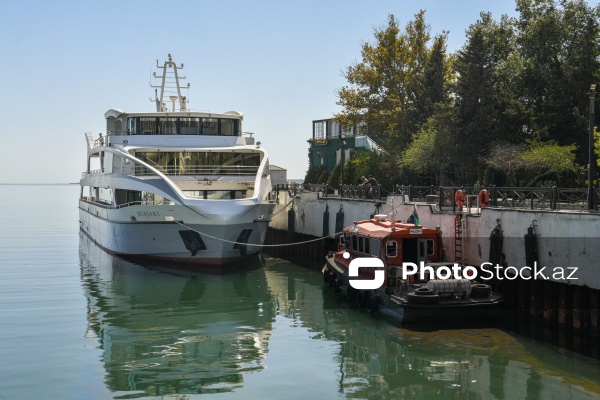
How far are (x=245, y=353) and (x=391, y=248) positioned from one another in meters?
7.24

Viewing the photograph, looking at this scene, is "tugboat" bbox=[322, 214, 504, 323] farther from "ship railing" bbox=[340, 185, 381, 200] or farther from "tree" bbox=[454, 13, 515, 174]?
"tree" bbox=[454, 13, 515, 174]

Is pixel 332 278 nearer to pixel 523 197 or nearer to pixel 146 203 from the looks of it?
pixel 523 197

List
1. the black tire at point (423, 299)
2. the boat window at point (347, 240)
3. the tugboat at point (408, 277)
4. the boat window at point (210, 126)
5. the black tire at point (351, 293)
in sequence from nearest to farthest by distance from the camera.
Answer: the black tire at point (423, 299), the tugboat at point (408, 277), the black tire at point (351, 293), the boat window at point (347, 240), the boat window at point (210, 126)

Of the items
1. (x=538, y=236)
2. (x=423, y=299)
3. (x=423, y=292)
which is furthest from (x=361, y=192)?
(x=423, y=299)

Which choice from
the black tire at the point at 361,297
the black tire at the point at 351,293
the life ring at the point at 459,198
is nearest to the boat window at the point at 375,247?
the black tire at the point at 361,297

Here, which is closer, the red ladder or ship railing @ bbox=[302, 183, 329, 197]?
the red ladder

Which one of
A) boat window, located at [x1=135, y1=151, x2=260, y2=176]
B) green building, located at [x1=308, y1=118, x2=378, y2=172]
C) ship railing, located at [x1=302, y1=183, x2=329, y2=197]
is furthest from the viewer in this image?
green building, located at [x1=308, y1=118, x2=378, y2=172]

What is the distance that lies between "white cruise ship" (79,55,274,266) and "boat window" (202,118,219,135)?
2.4 inches

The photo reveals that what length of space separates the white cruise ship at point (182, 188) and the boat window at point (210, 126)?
2.4 inches

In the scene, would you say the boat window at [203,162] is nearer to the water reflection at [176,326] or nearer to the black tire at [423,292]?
the water reflection at [176,326]

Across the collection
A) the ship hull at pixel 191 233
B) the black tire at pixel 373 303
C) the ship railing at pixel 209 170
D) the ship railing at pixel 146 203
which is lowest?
the black tire at pixel 373 303

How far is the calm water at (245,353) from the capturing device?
16.8 meters

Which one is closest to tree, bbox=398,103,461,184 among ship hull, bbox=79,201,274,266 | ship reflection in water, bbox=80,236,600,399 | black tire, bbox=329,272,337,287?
ship hull, bbox=79,201,274,266

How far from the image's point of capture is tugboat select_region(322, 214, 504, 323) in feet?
72.2
